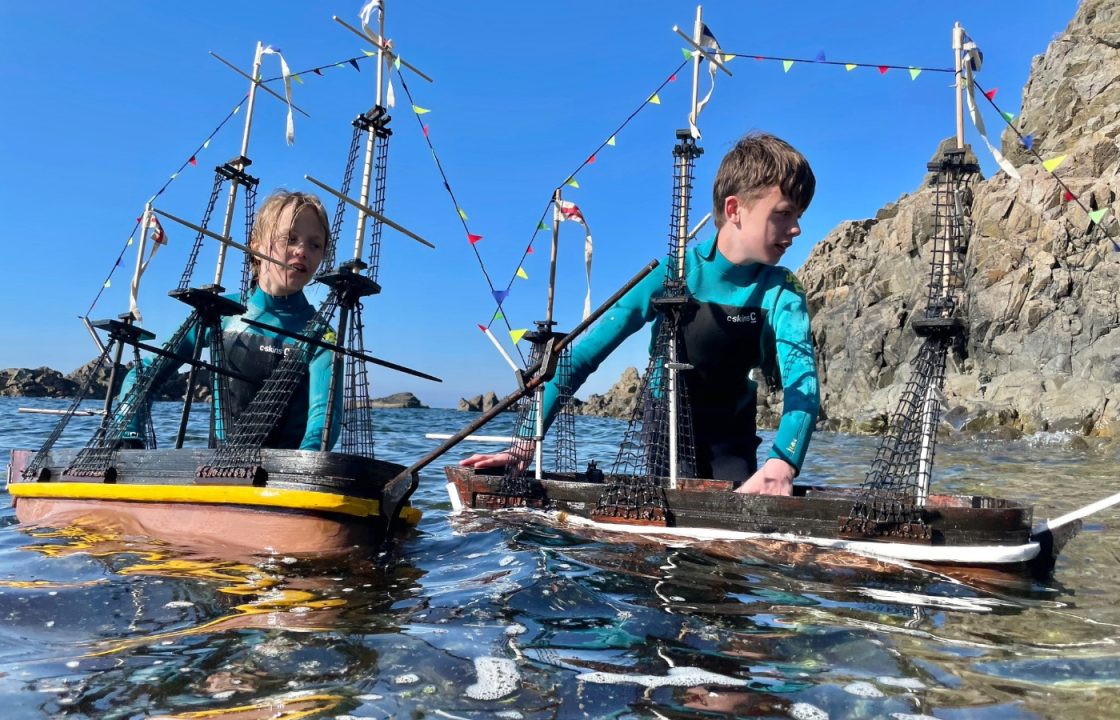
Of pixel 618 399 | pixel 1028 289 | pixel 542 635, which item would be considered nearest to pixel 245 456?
pixel 542 635

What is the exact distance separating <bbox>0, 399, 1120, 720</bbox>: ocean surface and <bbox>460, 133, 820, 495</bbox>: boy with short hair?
127 centimetres

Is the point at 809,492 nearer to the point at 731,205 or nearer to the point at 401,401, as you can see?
the point at 731,205

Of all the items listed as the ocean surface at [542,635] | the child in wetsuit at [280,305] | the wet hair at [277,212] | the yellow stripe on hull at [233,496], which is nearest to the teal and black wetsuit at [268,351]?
the child in wetsuit at [280,305]

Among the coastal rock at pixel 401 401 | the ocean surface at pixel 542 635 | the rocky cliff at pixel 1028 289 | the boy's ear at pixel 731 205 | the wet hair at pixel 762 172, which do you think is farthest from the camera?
the coastal rock at pixel 401 401

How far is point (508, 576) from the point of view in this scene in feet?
14.0

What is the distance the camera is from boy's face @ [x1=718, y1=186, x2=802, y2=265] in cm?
582

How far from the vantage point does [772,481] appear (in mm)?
5449

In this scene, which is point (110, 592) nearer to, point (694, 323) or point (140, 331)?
point (694, 323)

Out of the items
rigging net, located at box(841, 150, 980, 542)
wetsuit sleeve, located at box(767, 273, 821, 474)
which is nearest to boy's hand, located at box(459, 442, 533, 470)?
wetsuit sleeve, located at box(767, 273, 821, 474)

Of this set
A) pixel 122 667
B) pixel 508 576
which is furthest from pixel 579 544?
pixel 122 667

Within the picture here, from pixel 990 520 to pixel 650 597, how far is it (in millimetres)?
2485

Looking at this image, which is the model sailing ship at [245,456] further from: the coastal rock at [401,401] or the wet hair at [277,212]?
the coastal rock at [401,401]

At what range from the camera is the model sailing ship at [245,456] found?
16.8ft

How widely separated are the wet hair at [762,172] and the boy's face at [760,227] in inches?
1.9
